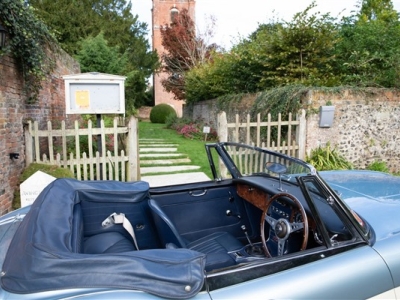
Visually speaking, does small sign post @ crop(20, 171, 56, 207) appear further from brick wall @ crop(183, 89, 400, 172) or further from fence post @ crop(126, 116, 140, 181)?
brick wall @ crop(183, 89, 400, 172)

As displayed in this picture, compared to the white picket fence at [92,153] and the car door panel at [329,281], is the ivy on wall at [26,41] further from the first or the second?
the car door panel at [329,281]

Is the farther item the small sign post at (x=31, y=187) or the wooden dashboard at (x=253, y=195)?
the small sign post at (x=31, y=187)

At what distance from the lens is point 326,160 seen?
A: 617cm

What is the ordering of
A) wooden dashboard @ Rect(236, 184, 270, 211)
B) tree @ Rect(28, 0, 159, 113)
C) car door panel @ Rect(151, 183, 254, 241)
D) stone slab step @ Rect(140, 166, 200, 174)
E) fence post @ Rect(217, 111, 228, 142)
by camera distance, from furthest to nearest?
tree @ Rect(28, 0, 159, 113)
stone slab step @ Rect(140, 166, 200, 174)
fence post @ Rect(217, 111, 228, 142)
car door panel @ Rect(151, 183, 254, 241)
wooden dashboard @ Rect(236, 184, 270, 211)

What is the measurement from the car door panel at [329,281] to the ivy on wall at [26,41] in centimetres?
396

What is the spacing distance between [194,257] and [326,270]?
0.67 m

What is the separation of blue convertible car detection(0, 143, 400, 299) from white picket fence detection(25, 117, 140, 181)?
7.67 ft

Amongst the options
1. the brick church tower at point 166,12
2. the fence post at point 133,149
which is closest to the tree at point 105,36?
the brick church tower at point 166,12

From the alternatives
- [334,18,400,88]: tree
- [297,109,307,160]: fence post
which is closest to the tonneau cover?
[297,109,307,160]: fence post

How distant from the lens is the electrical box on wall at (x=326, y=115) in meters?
6.18

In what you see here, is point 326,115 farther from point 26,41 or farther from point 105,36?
point 105,36

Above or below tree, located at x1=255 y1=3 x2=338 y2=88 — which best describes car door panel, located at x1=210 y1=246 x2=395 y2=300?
below

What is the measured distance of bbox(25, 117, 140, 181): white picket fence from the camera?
4.42 metres

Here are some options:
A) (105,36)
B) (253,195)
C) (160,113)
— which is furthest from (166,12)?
(253,195)
